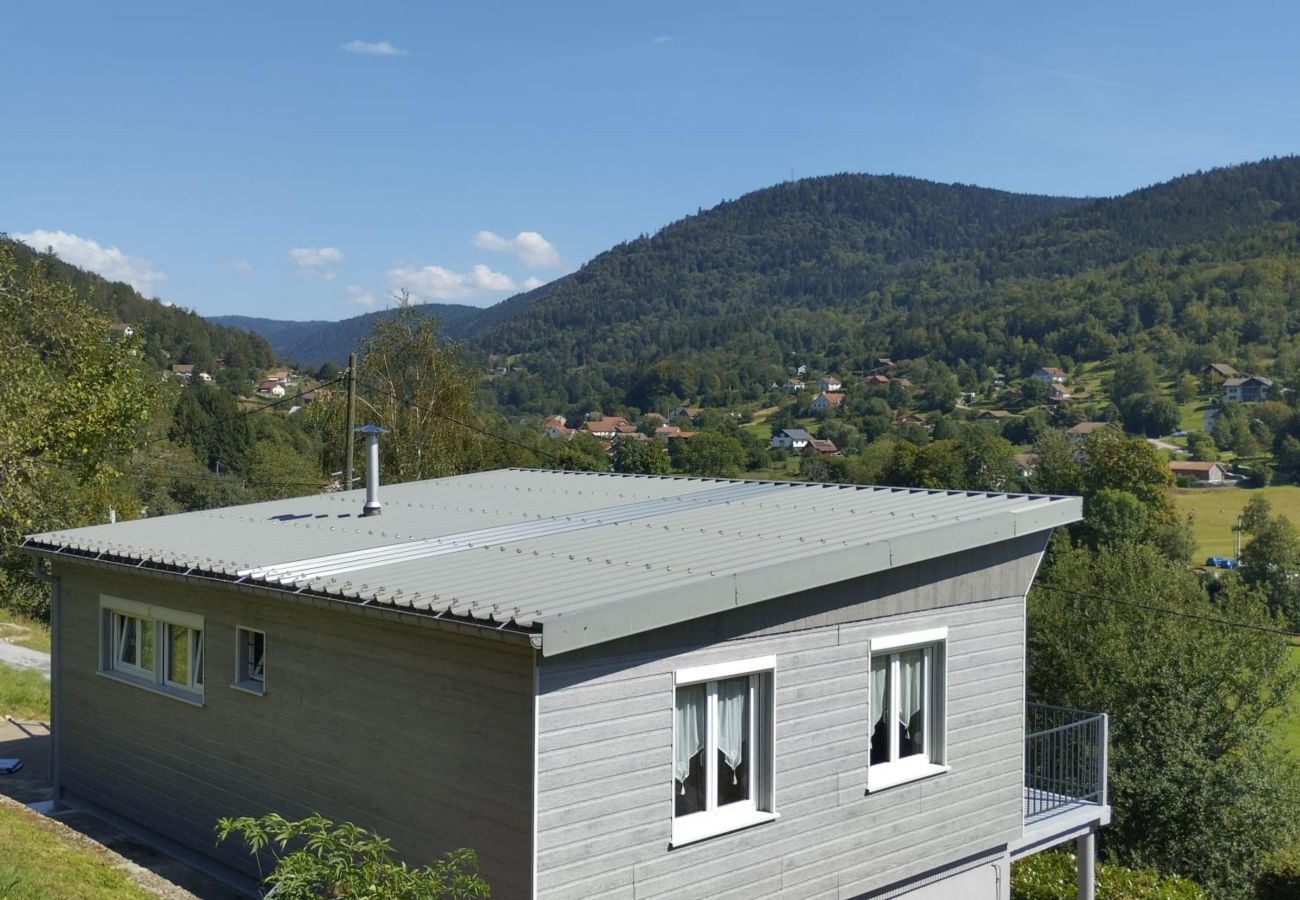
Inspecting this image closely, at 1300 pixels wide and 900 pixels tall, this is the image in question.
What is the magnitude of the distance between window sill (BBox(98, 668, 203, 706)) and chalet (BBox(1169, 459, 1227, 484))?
91310 millimetres

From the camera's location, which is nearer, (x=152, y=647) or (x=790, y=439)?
(x=152, y=647)

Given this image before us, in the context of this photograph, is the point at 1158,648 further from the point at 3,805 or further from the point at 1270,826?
the point at 3,805

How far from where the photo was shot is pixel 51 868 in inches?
346

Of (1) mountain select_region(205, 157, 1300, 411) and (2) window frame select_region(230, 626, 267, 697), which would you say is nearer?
(2) window frame select_region(230, 626, 267, 697)

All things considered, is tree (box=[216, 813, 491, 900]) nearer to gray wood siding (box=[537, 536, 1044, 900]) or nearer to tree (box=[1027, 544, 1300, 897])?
gray wood siding (box=[537, 536, 1044, 900])

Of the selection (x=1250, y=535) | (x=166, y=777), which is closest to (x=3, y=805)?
(x=166, y=777)

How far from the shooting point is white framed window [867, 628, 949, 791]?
931 centimetres

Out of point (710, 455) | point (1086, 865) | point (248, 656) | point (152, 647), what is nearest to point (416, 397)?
point (152, 647)

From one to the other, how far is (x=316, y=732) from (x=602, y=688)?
9.01 feet

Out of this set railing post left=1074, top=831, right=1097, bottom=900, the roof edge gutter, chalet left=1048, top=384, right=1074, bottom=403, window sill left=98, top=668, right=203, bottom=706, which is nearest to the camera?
the roof edge gutter

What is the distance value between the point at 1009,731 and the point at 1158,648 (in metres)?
16.7

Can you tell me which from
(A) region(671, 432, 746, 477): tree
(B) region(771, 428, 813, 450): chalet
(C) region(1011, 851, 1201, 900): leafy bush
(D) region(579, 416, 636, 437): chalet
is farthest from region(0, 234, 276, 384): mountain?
(C) region(1011, 851, 1201, 900): leafy bush

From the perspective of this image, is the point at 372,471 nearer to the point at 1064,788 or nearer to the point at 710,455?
the point at 1064,788

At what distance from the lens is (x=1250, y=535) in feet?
228
